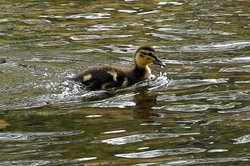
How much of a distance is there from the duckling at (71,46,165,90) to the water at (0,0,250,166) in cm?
9

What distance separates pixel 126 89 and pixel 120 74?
0.17 m

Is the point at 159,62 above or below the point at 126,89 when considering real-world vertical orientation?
above

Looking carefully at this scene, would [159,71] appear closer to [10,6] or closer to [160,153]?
[160,153]

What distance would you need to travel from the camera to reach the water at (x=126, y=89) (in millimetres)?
5711

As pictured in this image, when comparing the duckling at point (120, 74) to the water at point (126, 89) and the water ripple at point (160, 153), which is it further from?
the water ripple at point (160, 153)

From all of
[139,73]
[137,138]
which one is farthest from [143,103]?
[137,138]

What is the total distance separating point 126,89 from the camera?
7.79m

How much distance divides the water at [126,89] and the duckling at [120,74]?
0.29ft

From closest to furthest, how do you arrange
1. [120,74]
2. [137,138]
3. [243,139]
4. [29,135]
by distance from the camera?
[243,139]
[137,138]
[29,135]
[120,74]

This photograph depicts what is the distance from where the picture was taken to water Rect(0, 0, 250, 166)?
5711 mm

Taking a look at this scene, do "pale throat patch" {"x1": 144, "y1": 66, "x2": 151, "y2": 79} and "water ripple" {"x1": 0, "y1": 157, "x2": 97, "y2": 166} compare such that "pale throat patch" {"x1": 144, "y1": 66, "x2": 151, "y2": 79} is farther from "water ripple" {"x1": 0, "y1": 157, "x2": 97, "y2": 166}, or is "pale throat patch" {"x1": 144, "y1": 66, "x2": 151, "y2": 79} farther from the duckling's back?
"water ripple" {"x1": 0, "y1": 157, "x2": 97, "y2": 166}

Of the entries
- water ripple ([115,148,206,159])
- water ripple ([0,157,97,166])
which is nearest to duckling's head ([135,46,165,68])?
water ripple ([115,148,206,159])

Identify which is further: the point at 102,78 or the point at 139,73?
the point at 139,73

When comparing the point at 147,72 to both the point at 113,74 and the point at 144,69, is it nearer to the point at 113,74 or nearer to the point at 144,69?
the point at 144,69
